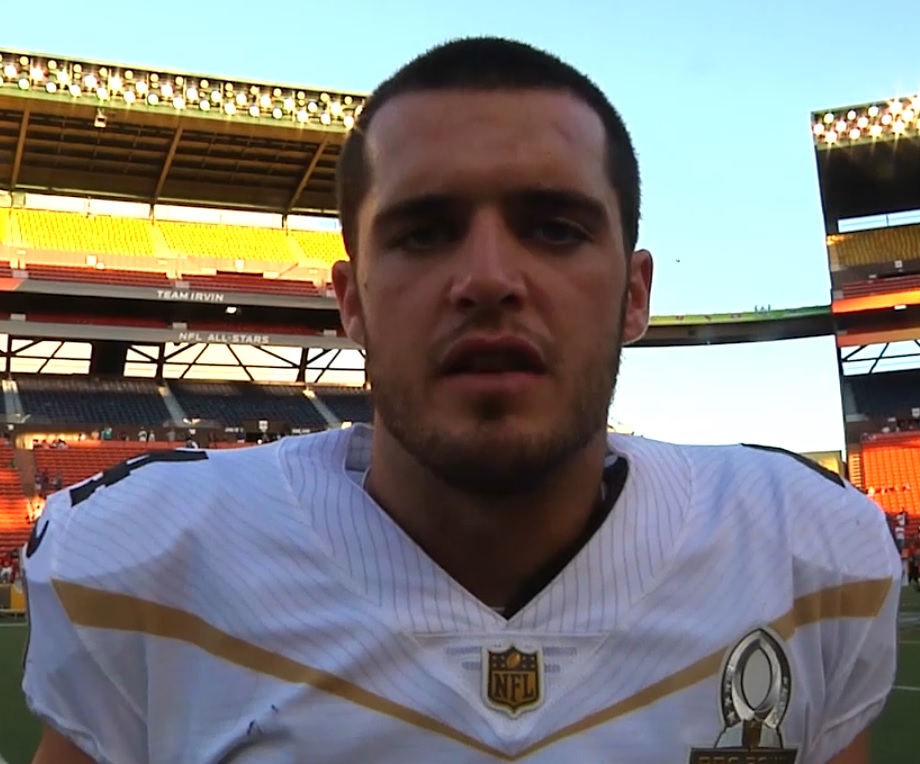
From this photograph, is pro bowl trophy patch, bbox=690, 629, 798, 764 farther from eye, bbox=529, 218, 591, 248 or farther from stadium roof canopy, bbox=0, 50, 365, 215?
stadium roof canopy, bbox=0, 50, 365, 215

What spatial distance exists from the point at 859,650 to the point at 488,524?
502 mm

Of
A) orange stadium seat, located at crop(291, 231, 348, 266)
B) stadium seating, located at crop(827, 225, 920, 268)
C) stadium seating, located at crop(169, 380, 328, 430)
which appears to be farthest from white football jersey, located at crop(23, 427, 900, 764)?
stadium seating, located at crop(827, 225, 920, 268)

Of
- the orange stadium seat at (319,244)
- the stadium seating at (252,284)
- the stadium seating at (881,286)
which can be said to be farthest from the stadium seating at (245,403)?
the stadium seating at (881,286)

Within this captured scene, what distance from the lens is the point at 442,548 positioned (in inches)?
49.4

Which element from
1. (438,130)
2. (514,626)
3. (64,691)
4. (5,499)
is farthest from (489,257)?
(5,499)

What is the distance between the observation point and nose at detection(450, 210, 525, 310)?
44.4 inches

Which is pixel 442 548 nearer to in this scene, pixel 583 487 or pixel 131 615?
pixel 583 487

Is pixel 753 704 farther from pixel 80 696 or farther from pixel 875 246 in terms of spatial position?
pixel 875 246

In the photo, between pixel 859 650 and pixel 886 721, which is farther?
pixel 886 721

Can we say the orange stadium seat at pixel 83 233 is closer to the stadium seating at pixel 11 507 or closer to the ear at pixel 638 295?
the stadium seating at pixel 11 507

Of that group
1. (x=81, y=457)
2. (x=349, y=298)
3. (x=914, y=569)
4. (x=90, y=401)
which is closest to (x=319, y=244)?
(x=90, y=401)

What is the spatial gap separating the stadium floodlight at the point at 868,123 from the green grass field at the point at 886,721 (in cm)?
1843

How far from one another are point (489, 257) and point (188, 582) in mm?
539

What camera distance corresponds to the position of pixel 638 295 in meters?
1.42
